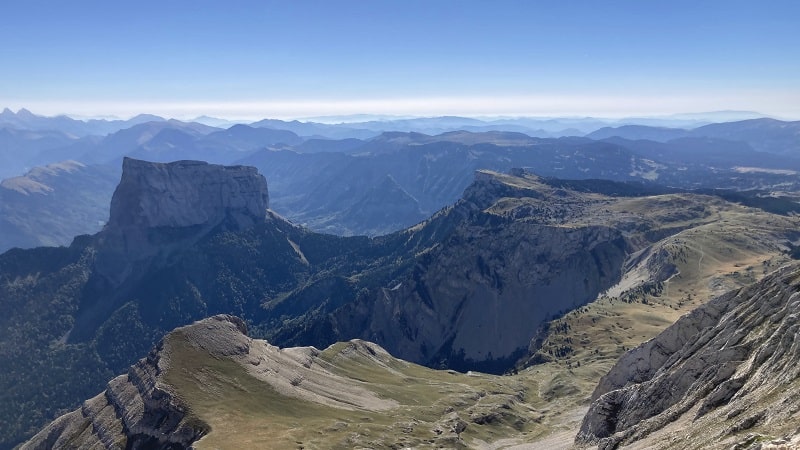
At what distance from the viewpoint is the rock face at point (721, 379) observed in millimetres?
68938

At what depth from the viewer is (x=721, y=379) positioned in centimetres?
9144

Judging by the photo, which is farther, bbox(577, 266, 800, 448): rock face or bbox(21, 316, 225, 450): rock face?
bbox(21, 316, 225, 450): rock face

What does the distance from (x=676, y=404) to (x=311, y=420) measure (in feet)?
392

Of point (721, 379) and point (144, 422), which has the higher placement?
point (721, 379)

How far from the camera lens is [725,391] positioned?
84.1 m

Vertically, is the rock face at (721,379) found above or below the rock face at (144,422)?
above

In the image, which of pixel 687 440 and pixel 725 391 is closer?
pixel 687 440

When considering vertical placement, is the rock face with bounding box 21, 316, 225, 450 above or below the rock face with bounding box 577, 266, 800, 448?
below

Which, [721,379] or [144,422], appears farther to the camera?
[144,422]

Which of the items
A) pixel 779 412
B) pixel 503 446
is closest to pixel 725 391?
pixel 779 412

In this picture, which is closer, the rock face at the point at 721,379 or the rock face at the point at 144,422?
the rock face at the point at 721,379

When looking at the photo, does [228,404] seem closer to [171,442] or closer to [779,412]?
[171,442]

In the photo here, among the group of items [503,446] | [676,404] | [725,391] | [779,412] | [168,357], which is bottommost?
[503,446]

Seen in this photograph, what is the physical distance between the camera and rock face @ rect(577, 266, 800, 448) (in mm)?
68938
